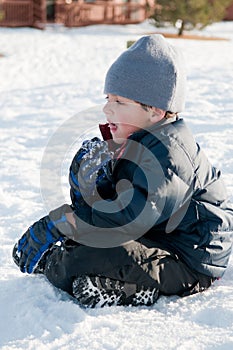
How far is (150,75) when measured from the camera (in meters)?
2.49

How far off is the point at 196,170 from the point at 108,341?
32.6 inches

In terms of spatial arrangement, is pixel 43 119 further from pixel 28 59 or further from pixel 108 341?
pixel 28 59

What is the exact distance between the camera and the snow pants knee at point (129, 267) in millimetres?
2443

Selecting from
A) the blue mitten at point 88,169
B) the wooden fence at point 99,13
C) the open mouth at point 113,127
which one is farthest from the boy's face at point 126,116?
the wooden fence at point 99,13

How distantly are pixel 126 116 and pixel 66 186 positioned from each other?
2083 millimetres

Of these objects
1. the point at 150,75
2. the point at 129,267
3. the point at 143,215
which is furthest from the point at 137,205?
the point at 150,75

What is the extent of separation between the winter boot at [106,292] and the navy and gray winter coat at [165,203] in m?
0.17

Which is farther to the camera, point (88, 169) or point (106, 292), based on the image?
point (88, 169)

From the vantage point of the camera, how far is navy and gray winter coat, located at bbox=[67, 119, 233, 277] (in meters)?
2.31

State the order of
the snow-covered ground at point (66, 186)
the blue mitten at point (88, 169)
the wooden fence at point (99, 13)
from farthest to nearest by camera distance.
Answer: the wooden fence at point (99, 13) → the blue mitten at point (88, 169) → the snow-covered ground at point (66, 186)

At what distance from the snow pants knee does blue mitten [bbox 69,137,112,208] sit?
0.30 metres

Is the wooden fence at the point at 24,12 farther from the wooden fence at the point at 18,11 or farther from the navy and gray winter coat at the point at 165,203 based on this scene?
the navy and gray winter coat at the point at 165,203

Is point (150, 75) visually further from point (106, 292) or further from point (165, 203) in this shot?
point (106, 292)

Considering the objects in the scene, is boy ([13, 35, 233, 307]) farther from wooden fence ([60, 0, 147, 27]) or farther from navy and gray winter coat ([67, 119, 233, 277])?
wooden fence ([60, 0, 147, 27])
